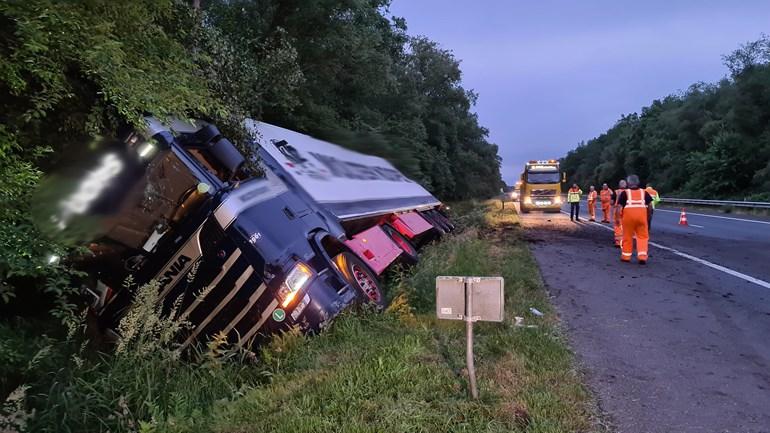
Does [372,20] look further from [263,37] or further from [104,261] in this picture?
[104,261]

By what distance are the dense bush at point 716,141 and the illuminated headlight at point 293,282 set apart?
3417 cm

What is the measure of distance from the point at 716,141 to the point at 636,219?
135ft

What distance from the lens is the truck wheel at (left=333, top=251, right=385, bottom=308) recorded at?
5445 millimetres

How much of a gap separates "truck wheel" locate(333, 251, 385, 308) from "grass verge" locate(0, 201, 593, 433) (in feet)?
1.14

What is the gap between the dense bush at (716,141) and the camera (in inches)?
1556

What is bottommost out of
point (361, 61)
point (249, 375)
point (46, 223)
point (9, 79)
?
point (249, 375)

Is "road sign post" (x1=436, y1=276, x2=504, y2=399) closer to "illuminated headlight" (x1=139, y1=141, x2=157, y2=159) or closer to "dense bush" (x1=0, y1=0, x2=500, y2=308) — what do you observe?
"dense bush" (x1=0, y1=0, x2=500, y2=308)

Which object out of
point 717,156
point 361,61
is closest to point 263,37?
point 361,61

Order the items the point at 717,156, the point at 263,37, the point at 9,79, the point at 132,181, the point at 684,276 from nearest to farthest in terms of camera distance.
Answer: the point at 9,79 < the point at 132,181 < the point at 684,276 < the point at 263,37 < the point at 717,156

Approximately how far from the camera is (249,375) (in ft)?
14.4

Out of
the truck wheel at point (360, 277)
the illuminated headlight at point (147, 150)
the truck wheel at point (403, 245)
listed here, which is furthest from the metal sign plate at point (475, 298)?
the truck wheel at point (403, 245)

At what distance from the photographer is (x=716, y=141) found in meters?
43.5

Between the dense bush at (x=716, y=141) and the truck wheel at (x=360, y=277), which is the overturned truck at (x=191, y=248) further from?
the dense bush at (x=716, y=141)

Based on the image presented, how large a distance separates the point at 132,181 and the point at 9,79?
1096mm
